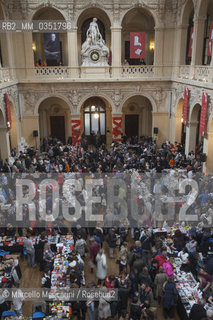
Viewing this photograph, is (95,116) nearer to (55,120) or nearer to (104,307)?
(55,120)

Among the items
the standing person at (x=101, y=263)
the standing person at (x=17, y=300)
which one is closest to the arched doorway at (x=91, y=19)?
the standing person at (x=101, y=263)

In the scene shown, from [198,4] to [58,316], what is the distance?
15.5 m

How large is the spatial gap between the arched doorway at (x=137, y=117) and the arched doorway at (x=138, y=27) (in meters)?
3.04

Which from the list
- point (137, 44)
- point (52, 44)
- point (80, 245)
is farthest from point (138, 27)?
point (80, 245)

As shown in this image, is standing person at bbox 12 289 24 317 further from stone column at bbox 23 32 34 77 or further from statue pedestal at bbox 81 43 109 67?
statue pedestal at bbox 81 43 109 67

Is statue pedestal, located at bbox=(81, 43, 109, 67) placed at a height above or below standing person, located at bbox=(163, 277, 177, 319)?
above

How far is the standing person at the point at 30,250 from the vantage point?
925cm

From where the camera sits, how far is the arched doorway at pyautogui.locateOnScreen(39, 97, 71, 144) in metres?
23.2

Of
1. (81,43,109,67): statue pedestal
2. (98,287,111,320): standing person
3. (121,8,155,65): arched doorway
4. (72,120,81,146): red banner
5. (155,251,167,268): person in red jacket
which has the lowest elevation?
(98,287,111,320): standing person

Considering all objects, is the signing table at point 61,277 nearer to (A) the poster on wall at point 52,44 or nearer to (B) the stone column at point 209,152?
(B) the stone column at point 209,152

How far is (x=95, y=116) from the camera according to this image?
2417 cm

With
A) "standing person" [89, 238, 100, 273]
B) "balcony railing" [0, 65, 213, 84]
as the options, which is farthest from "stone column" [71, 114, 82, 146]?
"standing person" [89, 238, 100, 273]

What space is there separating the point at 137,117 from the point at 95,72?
19.2ft

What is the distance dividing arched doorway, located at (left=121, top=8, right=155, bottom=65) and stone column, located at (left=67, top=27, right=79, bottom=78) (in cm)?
443
